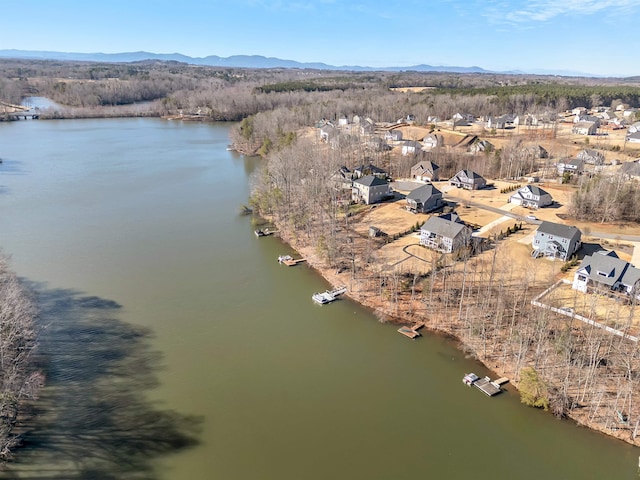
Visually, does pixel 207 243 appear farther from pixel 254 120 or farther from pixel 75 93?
pixel 75 93

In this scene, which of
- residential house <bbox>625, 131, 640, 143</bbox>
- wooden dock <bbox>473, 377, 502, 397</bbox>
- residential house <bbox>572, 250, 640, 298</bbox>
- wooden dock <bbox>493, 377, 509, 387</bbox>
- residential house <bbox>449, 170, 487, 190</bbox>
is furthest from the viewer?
residential house <bbox>625, 131, 640, 143</bbox>

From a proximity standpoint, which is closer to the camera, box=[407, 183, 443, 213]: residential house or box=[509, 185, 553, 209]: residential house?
box=[407, 183, 443, 213]: residential house

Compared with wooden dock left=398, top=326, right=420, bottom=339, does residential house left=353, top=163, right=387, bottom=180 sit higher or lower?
higher

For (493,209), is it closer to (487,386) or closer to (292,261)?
(292,261)

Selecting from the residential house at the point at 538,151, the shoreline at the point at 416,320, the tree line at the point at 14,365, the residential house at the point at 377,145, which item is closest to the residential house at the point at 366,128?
the residential house at the point at 377,145

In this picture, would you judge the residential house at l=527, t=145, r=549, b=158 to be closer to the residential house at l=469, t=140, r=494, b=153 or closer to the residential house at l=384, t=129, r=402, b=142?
the residential house at l=469, t=140, r=494, b=153

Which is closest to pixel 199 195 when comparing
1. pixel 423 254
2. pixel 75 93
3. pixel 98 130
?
pixel 423 254

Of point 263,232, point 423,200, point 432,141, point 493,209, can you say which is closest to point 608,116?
point 432,141

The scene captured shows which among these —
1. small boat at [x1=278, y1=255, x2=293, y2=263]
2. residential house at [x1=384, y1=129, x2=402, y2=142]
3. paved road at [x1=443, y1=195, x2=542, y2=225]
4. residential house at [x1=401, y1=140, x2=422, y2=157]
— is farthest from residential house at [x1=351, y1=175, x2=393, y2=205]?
residential house at [x1=384, y1=129, x2=402, y2=142]
